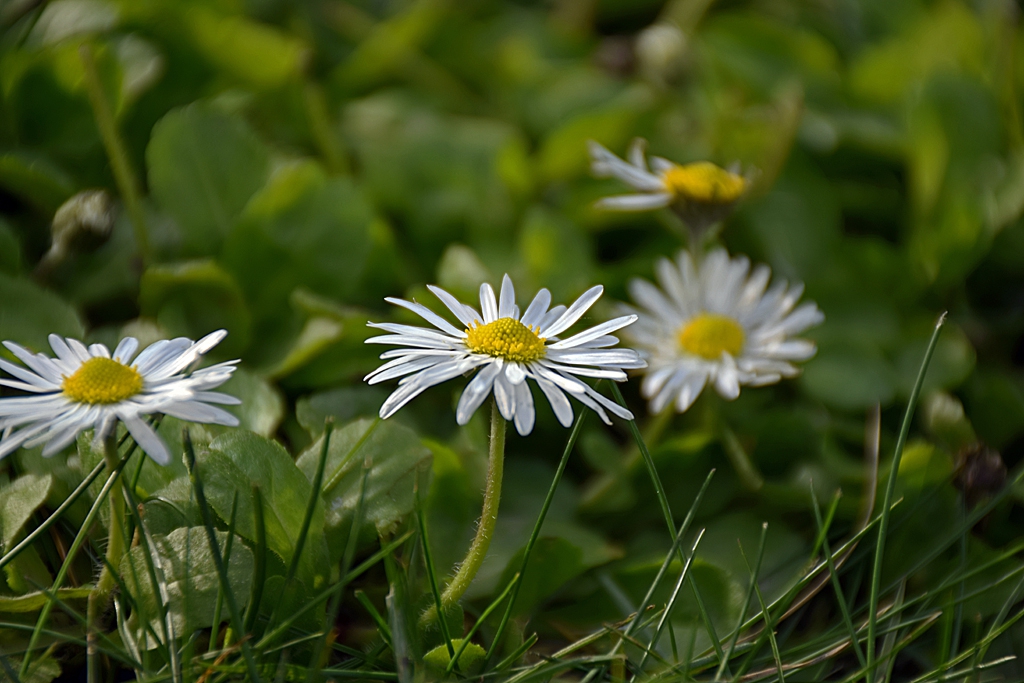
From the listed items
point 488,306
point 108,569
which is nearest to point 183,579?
point 108,569

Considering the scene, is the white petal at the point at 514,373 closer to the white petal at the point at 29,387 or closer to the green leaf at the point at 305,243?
the white petal at the point at 29,387

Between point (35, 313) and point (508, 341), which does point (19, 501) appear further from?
point (508, 341)

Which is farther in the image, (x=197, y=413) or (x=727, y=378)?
(x=727, y=378)

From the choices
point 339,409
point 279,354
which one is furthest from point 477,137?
point 339,409

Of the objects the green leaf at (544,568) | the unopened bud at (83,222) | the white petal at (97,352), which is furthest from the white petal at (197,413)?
the unopened bud at (83,222)

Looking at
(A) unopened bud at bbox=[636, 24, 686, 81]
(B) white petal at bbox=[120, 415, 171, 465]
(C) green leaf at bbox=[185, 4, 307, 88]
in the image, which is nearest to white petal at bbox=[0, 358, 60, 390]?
(B) white petal at bbox=[120, 415, 171, 465]

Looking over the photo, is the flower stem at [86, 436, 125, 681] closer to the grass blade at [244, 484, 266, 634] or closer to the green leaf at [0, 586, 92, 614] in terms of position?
the green leaf at [0, 586, 92, 614]

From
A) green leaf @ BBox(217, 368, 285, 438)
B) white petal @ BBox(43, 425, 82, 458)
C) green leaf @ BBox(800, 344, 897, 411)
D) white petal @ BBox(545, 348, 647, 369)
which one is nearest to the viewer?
white petal @ BBox(43, 425, 82, 458)
